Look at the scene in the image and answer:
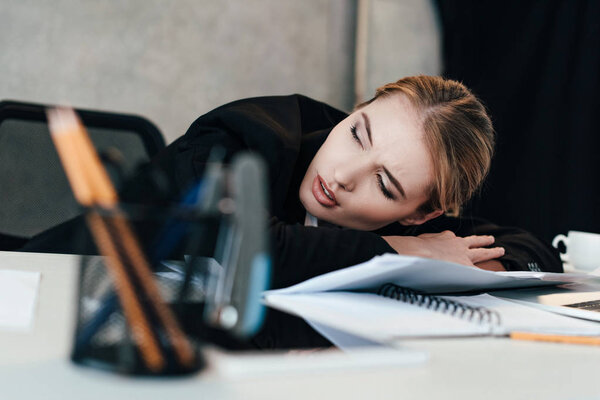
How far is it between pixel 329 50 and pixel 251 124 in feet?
6.26

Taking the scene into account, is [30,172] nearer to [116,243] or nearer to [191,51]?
[116,243]

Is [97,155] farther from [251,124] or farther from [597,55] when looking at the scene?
[597,55]

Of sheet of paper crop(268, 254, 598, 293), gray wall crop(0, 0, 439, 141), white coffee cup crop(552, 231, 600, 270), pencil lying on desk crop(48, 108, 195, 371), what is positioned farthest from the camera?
gray wall crop(0, 0, 439, 141)

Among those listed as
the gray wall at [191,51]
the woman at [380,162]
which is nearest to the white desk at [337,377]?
the woman at [380,162]

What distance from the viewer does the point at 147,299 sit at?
0.89 feet

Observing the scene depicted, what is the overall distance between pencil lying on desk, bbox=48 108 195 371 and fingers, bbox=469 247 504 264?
690mm

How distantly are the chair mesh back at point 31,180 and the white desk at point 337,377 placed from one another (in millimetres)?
819

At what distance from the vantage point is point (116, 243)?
27 cm

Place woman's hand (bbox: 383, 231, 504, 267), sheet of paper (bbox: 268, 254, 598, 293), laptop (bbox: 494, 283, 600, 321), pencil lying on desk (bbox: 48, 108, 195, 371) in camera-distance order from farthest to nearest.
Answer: woman's hand (bbox: 383, 231, 504, 267) < laptop (bbox: 494, 283, 600, 321) < sheet of paper (bbox: 268, 254, 598, 293) < pencil lying on desk (bbox: 48, 108, 195, 371)

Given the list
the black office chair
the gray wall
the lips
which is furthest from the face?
the gray wall

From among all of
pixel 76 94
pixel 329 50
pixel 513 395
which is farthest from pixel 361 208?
pixel 329 50

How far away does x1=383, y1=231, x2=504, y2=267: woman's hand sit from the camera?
813mm

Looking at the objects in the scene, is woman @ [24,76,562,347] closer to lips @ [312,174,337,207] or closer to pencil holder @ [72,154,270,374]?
lips @ [312,174,337,207]

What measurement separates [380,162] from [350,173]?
0.05 m
